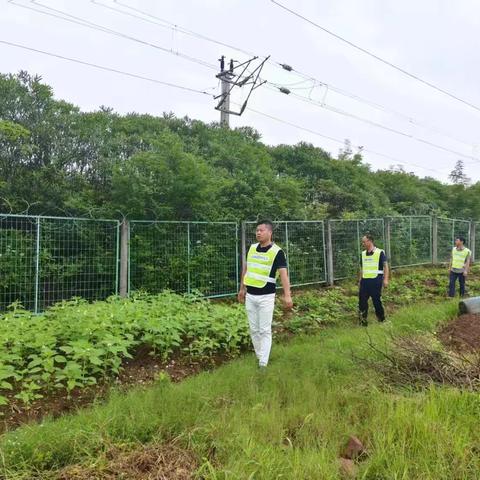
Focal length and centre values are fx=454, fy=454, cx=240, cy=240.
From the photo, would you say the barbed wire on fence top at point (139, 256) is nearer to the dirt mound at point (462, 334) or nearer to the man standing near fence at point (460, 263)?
Answer: the man standing near fence at point (460, 263)

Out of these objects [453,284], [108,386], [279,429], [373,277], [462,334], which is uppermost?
[373,277]

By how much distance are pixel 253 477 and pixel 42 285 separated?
587cm

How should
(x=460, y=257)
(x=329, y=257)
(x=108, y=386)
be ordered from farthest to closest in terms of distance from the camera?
Result: (x=329, y=257) < (x=460, y=257) < (x=108, y=386)

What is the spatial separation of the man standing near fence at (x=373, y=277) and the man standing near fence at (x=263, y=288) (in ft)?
9.03

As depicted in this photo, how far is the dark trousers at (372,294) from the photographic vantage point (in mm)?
7559

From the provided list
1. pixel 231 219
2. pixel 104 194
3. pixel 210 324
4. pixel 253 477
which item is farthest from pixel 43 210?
pixel 253 477

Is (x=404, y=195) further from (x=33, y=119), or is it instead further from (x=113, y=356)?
(x=113, y=356)

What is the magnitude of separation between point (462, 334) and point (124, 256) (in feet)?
18.0

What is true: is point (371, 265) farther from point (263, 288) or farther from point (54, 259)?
point (54, 259)

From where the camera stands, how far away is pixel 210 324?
615 centimetres

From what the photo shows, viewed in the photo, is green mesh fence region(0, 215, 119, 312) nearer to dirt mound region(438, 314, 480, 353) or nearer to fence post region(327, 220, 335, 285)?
dirt mound region(438, 314, 480, 353)

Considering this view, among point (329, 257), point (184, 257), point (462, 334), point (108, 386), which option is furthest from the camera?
point (329, 257)

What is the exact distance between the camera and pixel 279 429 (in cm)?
338

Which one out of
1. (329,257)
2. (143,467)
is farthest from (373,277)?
(143,467)
